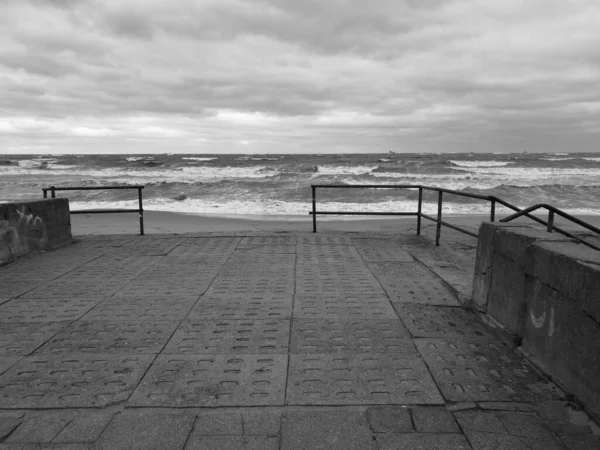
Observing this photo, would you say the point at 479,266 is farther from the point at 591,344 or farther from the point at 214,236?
the point at 214,236

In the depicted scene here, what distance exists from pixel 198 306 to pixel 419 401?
245 cm

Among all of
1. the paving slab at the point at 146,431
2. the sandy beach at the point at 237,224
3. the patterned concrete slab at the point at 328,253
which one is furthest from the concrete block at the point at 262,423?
the sandy beach at the point at 237,224

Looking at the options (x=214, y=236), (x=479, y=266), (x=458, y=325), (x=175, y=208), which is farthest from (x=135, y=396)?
(x=175, y=208)

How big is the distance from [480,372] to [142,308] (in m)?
3.14

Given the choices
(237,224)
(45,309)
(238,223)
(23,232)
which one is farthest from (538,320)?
(238,223)

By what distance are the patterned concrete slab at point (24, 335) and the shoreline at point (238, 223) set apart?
7073 mm

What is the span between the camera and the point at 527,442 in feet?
7.36

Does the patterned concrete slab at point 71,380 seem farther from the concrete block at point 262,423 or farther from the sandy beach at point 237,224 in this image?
the sandy beach at point 237,224

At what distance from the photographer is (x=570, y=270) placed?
263 centimetres

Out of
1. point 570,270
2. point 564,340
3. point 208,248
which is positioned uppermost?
point 570,270

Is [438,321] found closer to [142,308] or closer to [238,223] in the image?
[142,308]

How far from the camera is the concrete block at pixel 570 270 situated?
2422 millimetres

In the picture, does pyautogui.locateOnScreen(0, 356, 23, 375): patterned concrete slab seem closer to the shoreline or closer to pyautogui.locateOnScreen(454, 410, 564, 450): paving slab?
pyautogui.locateOnScreen(454, 410, 564, 450): paving slab

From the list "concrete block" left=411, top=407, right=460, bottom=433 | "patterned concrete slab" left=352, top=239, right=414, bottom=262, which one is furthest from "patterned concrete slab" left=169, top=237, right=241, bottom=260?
"concrete block" left=411, top=407, right=460, bottom=433
